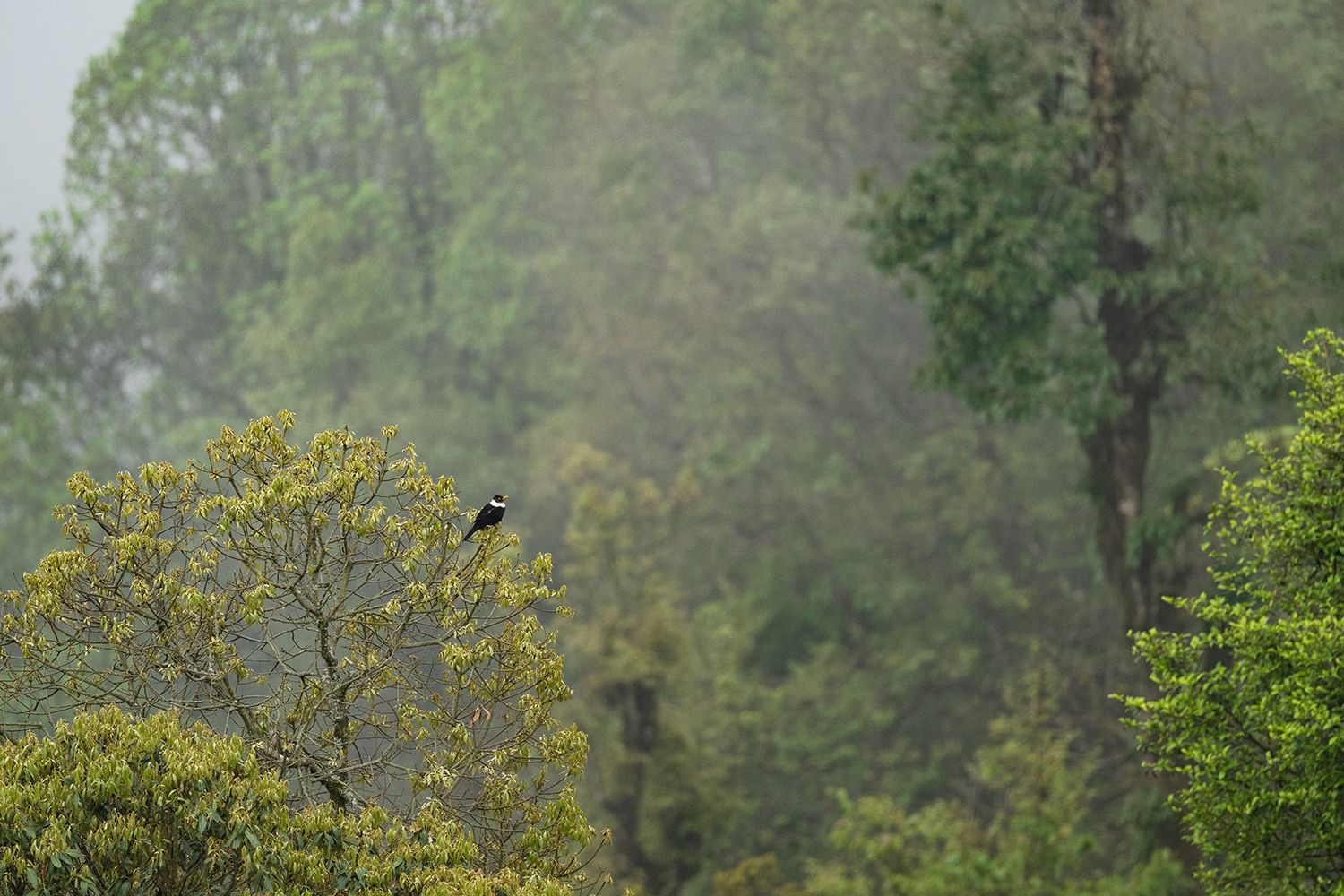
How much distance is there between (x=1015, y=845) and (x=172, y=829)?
49.1 feet

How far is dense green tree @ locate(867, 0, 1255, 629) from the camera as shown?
21219mm

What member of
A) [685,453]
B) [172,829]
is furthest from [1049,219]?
[685,453]

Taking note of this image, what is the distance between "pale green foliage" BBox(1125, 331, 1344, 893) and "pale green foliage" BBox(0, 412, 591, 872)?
15.0ft

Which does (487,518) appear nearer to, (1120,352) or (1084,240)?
(1084,240)

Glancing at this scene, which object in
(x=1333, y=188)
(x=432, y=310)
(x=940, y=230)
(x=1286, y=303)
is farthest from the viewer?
(x=432, y=310)

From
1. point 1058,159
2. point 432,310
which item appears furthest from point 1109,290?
point 432,310

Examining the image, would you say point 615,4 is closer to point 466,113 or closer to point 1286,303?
point 466,113

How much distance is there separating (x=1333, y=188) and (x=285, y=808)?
27010 mm

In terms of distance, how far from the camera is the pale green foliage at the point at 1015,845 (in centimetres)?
2145

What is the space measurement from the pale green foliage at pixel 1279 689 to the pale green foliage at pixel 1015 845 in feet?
24.6

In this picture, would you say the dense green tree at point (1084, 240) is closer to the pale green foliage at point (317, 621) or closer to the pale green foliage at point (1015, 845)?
the pale green foliage at point (1015, 845)

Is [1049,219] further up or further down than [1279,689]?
further up

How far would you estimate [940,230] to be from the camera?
21.1 metres

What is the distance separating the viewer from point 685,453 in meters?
39.0
